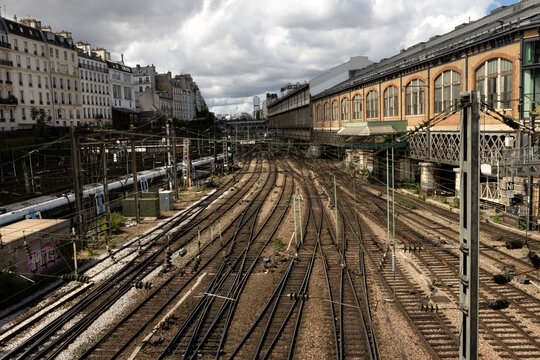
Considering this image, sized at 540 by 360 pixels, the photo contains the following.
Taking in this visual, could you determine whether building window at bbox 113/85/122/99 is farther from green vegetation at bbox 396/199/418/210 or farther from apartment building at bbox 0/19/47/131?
green vegetation at bbox 396/199/418/210

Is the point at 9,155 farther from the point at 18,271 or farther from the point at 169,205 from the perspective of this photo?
the point at 18,271

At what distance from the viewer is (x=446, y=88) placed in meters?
28.8

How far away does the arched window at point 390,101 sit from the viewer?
36.9 meters

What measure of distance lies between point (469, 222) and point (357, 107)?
42174 mm

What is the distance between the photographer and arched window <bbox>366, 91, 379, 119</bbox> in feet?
136

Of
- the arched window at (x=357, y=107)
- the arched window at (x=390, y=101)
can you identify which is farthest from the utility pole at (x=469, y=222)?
the arched window at (x=357, y=107)

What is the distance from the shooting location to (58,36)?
59.2m

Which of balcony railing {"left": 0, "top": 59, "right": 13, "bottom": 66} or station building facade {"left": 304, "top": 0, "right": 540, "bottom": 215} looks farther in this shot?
balcony railing {"left": 0, "top": 59, "right": 13, "bottom": 66}

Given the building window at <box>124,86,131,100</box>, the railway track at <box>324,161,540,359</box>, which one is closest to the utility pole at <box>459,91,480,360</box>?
the railway track at <box>324,161,540,359</box>

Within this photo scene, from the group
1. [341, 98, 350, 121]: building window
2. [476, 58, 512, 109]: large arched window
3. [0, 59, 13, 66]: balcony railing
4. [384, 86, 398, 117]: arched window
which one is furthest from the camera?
[341, 98, 350, 121]: building window

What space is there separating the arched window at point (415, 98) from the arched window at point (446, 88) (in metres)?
2.01

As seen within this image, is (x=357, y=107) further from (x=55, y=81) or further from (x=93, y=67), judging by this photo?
(x=93, y=67)

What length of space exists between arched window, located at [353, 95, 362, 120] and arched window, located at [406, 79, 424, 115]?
11836mm

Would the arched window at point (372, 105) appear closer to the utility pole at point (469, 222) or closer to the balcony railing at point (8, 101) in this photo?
the utility pole at point (469, 222)
